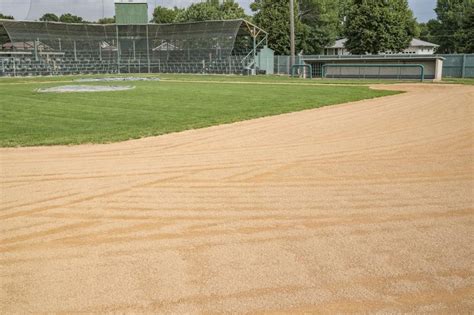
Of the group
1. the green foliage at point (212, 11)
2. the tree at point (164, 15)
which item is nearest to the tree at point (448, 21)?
the green foliage at point (212, 11)

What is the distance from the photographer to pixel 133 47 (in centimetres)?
5312

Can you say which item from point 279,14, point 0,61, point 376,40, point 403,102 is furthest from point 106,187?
point 279,14

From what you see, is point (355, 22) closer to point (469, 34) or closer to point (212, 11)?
point (469, 34)

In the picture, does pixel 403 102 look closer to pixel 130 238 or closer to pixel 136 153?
pixel 136 153

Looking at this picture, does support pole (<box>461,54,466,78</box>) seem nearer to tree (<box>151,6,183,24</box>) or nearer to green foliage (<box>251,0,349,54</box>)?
green foliage (<box>251,0,349,54</box>)

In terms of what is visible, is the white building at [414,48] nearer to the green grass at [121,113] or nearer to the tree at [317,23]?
the tree at [317,23]

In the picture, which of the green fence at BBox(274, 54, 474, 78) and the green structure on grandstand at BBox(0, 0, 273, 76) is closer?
the green fence at BBox(274, 54, 474, 78)

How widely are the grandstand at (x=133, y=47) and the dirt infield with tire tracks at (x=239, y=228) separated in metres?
39.2

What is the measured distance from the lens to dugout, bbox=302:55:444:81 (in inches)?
1277

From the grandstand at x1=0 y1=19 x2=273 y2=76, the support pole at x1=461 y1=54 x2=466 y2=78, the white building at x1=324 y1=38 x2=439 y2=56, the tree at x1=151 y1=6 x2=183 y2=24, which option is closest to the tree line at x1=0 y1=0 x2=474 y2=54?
the white building at x1=324 y1=38 x2=439 y2=56

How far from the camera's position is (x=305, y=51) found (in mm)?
67188

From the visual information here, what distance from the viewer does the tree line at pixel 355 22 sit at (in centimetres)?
5509

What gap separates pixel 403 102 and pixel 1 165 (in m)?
12.8

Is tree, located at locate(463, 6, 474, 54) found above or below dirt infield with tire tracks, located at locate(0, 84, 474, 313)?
above
